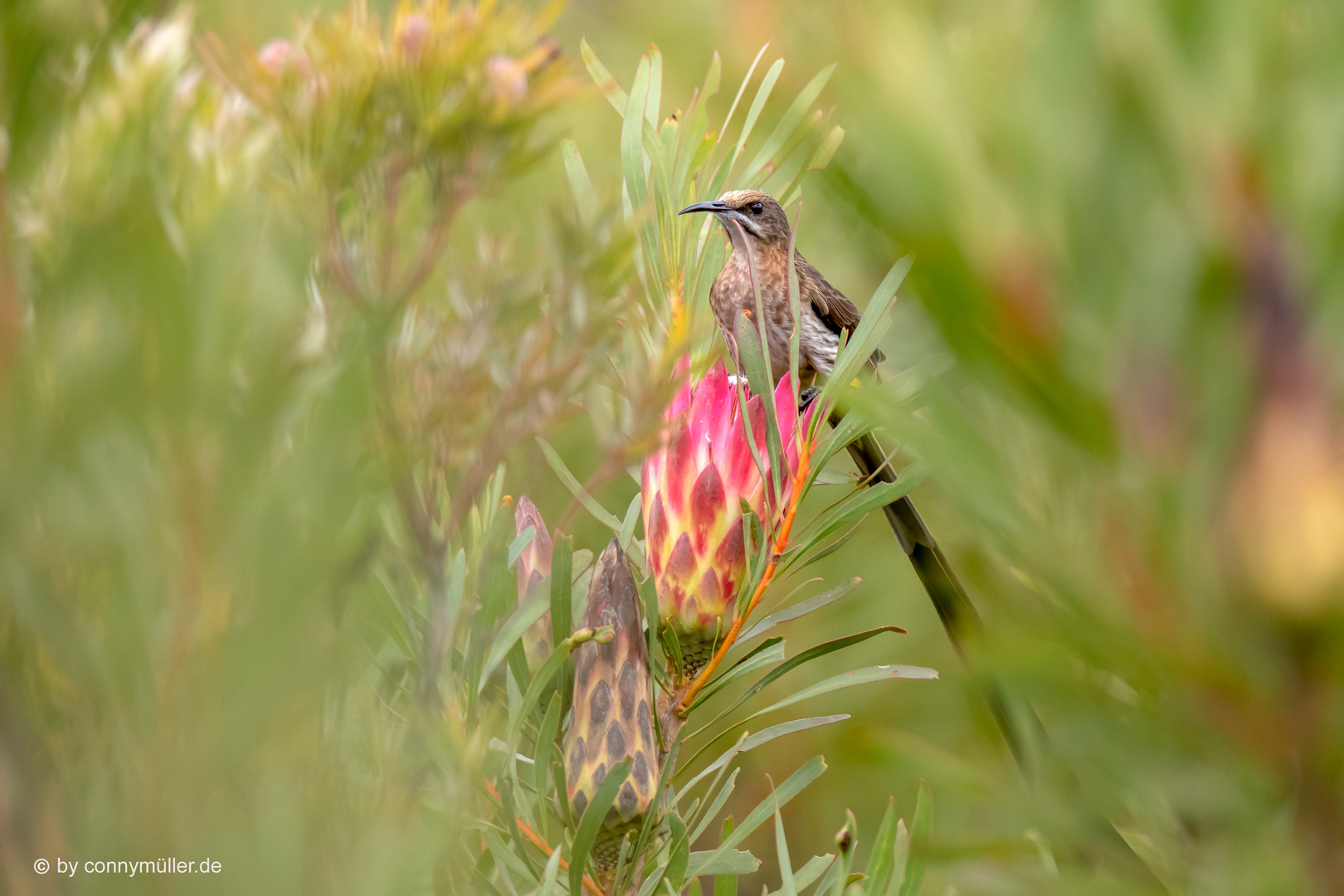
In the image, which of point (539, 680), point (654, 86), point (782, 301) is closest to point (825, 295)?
point (782, 301)

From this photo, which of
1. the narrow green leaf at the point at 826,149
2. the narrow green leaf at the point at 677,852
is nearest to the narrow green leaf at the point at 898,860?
the narrow green leaf at the point at 677,852

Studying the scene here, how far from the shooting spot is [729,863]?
57 cm

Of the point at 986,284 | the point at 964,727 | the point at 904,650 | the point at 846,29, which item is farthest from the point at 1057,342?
the point at 904,650

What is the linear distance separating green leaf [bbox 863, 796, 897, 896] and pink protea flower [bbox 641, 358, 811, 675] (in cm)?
13

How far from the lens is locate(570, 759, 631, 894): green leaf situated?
0.48m

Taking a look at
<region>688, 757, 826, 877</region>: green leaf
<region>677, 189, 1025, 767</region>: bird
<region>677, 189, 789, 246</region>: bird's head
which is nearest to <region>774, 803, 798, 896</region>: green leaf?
<region>688, 757, 826, 877</region>: green leaf

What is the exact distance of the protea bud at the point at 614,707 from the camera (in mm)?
514

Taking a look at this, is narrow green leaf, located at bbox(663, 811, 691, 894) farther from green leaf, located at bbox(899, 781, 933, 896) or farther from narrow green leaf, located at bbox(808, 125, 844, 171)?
narrow green leaf, located at bbox(808, 125, 844, 171)

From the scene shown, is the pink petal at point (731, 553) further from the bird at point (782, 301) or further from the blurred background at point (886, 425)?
the bird at point (782, 301)

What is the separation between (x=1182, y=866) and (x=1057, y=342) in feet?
0.74

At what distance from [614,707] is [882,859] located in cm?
18

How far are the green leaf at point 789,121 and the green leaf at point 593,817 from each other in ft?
1.11

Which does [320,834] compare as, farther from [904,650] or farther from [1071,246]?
[904,650]

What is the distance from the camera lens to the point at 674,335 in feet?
1.99
